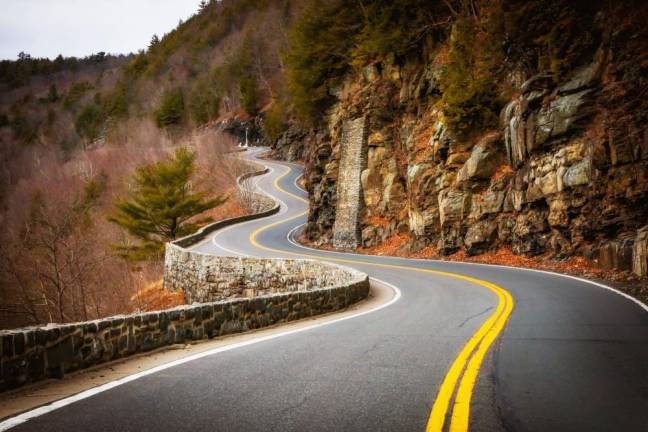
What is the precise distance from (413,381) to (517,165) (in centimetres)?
1772

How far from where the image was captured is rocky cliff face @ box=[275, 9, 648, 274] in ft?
50.0

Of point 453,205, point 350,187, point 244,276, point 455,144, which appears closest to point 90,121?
point 350,187

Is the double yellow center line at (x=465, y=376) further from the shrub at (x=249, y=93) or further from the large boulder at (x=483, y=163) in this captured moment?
the shrub at (x=249, y=93)

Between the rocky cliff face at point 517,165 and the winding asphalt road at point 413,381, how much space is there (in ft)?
Answer: 25.2

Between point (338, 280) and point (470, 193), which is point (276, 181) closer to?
point (470, 193)

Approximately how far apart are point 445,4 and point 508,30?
26.9 feet

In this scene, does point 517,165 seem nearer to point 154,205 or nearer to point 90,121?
point 154,205

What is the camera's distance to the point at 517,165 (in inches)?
787

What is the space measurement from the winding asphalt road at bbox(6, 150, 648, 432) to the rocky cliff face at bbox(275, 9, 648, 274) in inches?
302

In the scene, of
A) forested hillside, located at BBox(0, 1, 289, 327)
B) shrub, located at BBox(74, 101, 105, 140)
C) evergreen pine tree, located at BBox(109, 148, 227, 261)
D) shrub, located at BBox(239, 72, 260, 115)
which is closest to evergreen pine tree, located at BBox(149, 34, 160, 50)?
forested hillside, located at BBox(0, 1, 289, 327)

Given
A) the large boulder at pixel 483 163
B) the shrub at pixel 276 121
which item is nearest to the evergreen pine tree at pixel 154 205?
the large boulder at pixel 483 163

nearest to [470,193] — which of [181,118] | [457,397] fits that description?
[457,397]

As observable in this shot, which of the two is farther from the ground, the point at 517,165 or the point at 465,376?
the point at 517,165

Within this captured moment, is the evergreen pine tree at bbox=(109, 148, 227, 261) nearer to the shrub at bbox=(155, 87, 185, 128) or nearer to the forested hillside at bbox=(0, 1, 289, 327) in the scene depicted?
the forested hillside at bbox=(0, 1, 289, 327)
